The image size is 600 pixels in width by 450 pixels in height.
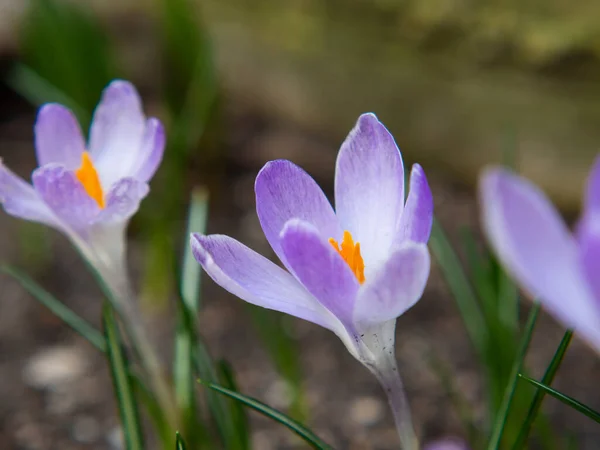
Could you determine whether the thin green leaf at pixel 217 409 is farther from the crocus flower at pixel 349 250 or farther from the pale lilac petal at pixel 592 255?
the pale lilac petal at pixel 592 255

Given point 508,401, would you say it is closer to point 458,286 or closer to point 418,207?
point 418,207

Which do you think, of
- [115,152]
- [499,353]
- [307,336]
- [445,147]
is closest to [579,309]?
[115,152]

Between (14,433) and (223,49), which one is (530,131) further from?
(14,433)

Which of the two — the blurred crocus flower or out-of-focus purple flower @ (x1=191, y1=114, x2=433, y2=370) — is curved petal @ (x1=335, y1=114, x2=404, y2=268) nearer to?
out-of-focus purple flower @ (x1=191, y1=114, x2=433, y2=370)

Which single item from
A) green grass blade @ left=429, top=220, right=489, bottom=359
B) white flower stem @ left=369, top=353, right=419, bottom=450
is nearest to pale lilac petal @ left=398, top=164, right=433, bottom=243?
white flower stem @ left=369, top=353, right=419, bottom=450

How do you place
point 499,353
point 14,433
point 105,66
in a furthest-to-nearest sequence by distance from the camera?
point 105,66 → point 14,433 → point 499,353

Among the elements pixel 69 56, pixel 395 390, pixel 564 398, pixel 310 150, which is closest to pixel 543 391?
pixel 564 398
